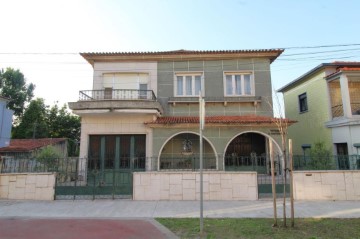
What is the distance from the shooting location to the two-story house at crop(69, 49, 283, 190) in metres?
13.7

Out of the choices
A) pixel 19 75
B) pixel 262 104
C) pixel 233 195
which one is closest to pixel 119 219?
pixel 233 195

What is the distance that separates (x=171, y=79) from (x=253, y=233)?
453 inches

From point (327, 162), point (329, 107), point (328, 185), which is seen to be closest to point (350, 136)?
point (329, 107)

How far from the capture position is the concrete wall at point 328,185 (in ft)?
30.3

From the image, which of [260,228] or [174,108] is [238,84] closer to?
[174,108]

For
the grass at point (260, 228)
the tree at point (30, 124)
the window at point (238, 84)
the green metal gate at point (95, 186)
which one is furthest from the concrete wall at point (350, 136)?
the tree at point (30, 124)

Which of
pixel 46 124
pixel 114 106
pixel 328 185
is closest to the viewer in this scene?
pixel 328 185

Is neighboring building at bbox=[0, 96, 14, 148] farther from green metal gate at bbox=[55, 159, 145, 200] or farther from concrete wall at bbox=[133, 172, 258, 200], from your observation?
concrete wall at bbox=[133, 172, 258, 200]

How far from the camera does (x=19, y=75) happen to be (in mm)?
30578

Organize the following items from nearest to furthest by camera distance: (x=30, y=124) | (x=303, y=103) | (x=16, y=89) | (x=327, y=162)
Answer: (x=327, y=162), (x=303, y=103), (x=16, y=89), (x=30, y=124)

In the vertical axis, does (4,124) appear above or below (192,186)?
above

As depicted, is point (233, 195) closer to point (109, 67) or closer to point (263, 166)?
point (263, 166)

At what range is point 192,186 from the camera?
941 centimetres

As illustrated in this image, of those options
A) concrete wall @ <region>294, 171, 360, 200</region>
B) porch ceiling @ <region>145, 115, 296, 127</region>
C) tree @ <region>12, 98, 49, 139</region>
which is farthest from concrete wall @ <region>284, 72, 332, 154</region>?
tree @ <region>12, 98, 49, 139</region>
